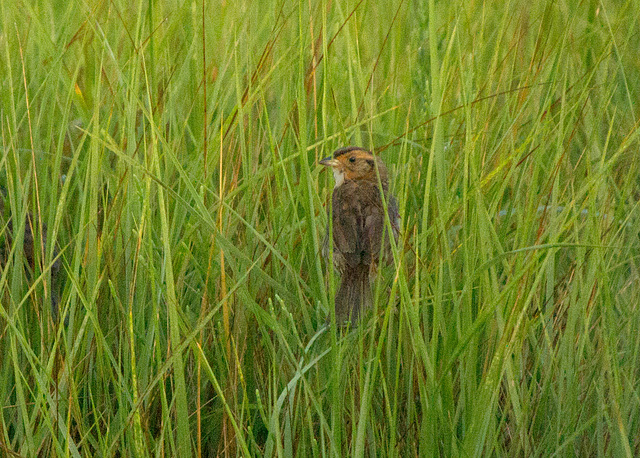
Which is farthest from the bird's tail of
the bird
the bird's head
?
the bird's head

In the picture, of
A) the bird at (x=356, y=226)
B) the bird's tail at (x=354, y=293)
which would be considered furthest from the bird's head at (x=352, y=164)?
the bird's tail at (x=354, y=293)

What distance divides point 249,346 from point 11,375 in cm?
60

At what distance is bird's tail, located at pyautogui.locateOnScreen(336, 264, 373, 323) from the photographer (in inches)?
90.7

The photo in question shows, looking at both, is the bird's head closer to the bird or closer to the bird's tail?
the bird

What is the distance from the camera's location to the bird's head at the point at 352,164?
2633 mm

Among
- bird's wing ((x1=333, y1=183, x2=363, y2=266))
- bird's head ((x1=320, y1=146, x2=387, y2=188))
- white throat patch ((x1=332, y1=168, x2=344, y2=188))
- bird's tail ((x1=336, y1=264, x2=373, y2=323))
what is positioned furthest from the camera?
white throat patch ((x1=332, y1=168, x2=344, y2=188))

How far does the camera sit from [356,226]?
255cm

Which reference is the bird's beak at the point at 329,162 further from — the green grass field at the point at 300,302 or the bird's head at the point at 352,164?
the green grass field at the point at 300,302

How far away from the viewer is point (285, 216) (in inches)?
92.7

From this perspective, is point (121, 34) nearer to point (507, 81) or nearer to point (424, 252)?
point (507, 81)

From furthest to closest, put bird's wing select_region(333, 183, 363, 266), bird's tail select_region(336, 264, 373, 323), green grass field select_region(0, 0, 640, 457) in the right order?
1. bird's wing select_region(333, 183, 363, 266)
2. bird's tail select_region(336, 264, 373, 323)
3. green grass field select_region(0, 0, 640, 457)

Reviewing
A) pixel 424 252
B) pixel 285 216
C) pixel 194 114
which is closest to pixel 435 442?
pixel 424 252

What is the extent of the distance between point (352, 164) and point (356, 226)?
25 centimetres

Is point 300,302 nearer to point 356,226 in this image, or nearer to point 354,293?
point 354,293
